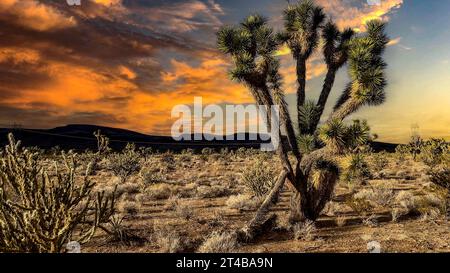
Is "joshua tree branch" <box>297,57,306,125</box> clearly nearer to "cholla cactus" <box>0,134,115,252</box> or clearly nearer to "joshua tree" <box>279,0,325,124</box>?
"joshua tree" <box>279,0,325,124</box>

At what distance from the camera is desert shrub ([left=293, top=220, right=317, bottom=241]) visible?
31.8 ft

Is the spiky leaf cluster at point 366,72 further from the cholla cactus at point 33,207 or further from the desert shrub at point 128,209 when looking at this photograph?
the desert shrub at point 128,209

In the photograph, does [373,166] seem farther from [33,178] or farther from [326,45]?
[33,178]

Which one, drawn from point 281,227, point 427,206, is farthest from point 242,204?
point 427,206

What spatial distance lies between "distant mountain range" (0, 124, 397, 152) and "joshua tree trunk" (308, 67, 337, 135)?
63157 millimetres

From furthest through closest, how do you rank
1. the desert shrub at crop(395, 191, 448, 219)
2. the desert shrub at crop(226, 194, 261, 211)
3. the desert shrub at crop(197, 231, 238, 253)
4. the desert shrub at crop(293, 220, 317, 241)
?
the desert shrub at crop(226, 194, 261, 211) → the desert shrub at crop(395, 191, 448, 219) → the desert shrub at crop(293, 220, 317, 241) → the desert shrub at crop(197, 231, 238, 253)

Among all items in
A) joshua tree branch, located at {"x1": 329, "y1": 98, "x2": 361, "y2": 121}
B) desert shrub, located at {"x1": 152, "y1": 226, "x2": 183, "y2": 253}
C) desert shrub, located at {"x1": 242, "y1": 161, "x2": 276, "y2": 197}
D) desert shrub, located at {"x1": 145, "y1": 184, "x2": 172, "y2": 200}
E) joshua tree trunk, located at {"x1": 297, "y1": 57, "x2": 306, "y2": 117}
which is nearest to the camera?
desert shrub, located at {"x1": 152, "y1": 226, "x2": 183, "y2": 253}

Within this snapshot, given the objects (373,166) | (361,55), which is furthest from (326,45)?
(373,166)

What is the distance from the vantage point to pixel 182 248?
8.99m

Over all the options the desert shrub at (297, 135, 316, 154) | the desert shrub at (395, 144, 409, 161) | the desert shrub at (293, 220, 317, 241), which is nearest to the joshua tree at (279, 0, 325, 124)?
the desert shrub at (297, 135, 316, 154)

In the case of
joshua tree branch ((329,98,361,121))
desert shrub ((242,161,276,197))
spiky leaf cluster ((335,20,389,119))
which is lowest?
desert shrub ((242,161,276,197))

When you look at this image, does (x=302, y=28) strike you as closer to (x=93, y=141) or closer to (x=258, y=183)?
(x=258, y=183)

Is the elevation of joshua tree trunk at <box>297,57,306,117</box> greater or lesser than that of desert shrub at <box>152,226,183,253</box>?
greater
